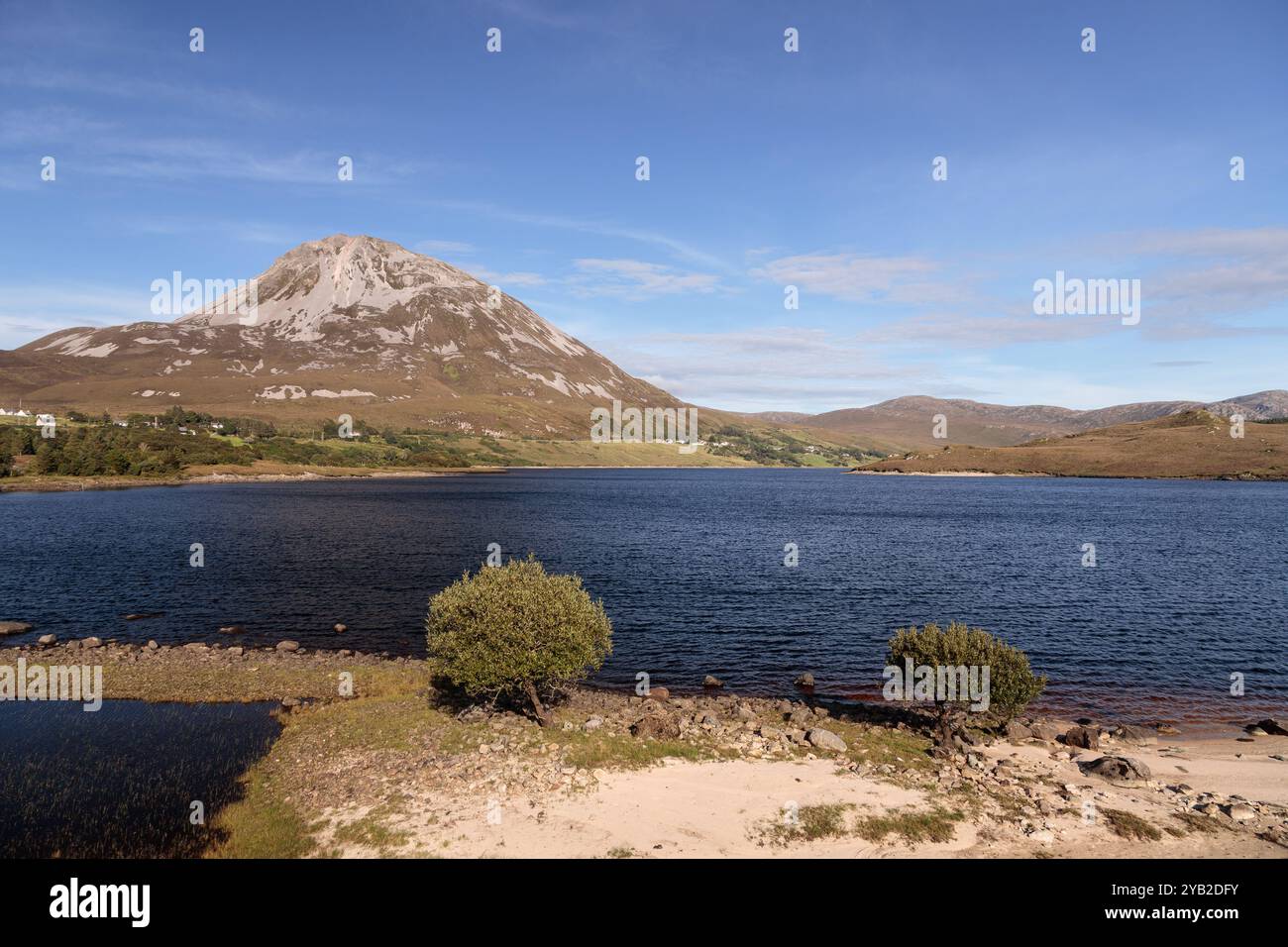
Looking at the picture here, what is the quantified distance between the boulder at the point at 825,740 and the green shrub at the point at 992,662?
19.8ft

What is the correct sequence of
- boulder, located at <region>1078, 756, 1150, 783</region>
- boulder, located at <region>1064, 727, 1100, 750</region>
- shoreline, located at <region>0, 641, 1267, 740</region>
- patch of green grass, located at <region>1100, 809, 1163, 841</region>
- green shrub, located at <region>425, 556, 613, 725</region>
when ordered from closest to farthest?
patch of green grass, located at <region>1100, 809, 1163, 841</region> → boulder, located at <region>1078, 756, 1150, 783</region> → boulder, located at <region>1064, 727, 1100, 750</region> → green shrub, located at <region>425, 556, 613, 725</region> → shoreline, located at <region>0, 641, 1267, 740</region>

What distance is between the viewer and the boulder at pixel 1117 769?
27047 mm

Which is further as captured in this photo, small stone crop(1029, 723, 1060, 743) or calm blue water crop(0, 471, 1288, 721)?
calm blue water crop(0, 471, 1288, 721)

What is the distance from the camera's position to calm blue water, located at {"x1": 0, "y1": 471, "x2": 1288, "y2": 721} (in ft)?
157

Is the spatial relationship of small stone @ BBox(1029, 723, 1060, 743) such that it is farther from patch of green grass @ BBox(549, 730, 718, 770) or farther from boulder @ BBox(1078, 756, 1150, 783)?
patch of green grass @ BBox(549, 730, 718, 770)

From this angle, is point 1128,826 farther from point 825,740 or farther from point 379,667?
point 379,667

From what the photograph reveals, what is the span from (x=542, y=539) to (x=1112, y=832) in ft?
297

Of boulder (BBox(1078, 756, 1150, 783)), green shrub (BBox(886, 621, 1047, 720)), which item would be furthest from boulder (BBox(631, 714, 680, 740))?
boulder (BBox(1078, 756, 1150, 783))

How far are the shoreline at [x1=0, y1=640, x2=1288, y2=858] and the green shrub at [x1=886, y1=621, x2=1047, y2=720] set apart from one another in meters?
2.07

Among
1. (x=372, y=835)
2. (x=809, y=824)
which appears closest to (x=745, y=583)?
(x=809, y=824)

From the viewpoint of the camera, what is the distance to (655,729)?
31.8m

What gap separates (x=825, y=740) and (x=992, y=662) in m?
9.07
